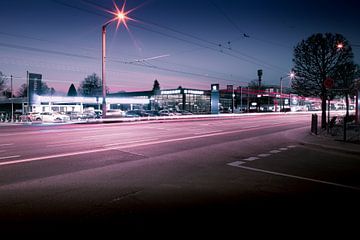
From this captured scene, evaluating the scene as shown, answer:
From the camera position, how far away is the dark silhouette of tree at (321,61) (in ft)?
70.5

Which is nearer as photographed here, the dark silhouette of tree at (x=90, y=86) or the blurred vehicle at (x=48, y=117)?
the blurred vehicle at (x=48, y=117)

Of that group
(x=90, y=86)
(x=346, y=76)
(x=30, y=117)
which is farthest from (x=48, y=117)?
(x=90, y=86)

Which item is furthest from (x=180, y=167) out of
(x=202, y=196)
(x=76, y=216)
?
(x=76, y=216)

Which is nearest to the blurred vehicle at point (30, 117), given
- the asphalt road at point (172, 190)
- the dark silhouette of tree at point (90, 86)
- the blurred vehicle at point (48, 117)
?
→ the blurred vehicle at point (48, 117)

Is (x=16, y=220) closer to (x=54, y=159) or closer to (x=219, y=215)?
(x=219, y=215)

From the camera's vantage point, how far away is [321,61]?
71.2 feet

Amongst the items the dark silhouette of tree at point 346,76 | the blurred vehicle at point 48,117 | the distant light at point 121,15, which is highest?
the distant light at point 121,15

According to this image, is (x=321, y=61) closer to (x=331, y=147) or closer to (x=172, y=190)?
(x=331, y=147)

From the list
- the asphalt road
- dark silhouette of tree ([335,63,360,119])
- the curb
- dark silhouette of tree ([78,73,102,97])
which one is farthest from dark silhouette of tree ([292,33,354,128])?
dark silhouette of tree ([78,73,102,97])

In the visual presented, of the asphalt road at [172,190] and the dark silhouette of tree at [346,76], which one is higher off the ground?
the dark silhouette of tree at [346,76]

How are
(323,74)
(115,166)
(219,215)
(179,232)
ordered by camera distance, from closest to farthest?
(179,232), (219,215), (115,166), (323,74)

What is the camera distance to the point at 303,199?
17.2 feet

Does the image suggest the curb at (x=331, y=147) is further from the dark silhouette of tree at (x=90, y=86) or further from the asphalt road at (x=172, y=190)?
the dark silhouette of tree at (x=90, y=86)

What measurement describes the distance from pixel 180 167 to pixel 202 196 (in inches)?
98.2
